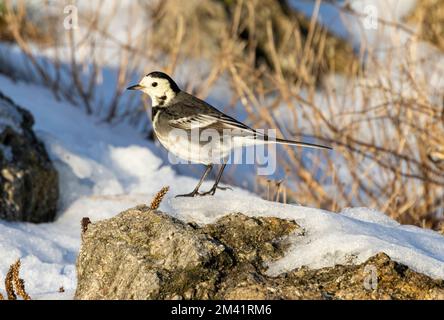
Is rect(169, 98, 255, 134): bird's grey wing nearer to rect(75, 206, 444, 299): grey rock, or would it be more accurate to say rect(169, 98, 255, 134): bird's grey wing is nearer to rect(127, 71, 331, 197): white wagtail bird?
rect(127, 71, 331, 197): white wagtail bird

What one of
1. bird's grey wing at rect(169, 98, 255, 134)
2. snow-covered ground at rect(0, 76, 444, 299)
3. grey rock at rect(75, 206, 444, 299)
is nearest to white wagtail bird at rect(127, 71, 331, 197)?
bird's grey wing at rect(169, 98, 255, 134)

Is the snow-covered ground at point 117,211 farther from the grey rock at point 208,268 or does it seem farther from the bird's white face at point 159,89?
the bird's white face at point 159,89

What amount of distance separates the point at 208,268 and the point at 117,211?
8.59 ft

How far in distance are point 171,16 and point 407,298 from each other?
7.30 metres

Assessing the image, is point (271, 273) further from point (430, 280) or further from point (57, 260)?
point (57, 260)

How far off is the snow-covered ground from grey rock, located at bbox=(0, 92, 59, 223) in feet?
0.41

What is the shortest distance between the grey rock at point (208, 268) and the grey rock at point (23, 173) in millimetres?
2140

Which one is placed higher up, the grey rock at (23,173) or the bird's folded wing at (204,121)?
the bird's folded wing at (204,121)

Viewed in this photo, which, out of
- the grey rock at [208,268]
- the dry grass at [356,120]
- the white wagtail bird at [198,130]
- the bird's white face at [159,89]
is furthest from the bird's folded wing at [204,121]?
the grey rock at [208,268]

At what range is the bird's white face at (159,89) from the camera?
4.07 m

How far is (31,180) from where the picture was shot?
16.5 feet
